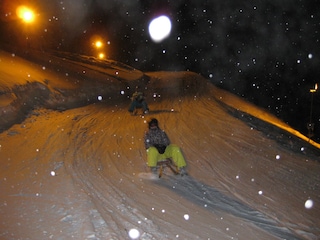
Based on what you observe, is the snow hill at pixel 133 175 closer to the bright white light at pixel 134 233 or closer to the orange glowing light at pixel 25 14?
the bright white light at pixel 134 233

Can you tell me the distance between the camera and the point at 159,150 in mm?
6984

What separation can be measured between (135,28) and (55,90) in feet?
134

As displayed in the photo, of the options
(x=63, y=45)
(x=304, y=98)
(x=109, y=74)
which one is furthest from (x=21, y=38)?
(x=304, y=98)

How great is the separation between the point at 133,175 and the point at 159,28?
5710 centimetres

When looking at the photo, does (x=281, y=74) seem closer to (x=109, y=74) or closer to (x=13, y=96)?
(x=109, y=74)

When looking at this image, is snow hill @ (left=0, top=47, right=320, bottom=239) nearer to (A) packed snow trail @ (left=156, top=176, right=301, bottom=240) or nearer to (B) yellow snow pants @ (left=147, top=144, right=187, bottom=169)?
(A) packed snow trail @ (left=156, top=176, right=301, bottom=240)

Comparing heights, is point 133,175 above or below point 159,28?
below

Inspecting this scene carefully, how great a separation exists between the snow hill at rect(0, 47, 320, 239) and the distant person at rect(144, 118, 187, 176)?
0.38 m

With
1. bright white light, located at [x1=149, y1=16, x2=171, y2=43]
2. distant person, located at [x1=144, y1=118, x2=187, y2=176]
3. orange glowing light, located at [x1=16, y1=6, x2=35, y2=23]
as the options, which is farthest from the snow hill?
bright white light, located at [x1=149, y1=16, x2=171, y2=43]

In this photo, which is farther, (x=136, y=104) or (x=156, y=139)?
(x=136, y=104)

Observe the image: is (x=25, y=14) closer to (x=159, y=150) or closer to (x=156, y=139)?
(x=156, y=139)

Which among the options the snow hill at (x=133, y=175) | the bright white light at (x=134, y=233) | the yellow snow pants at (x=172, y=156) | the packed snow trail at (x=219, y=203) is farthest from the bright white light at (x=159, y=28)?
the bright white light at (x=134, y=233)

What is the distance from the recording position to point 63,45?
110 ft

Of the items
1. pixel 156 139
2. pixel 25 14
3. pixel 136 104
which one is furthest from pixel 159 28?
pixel 156 139
